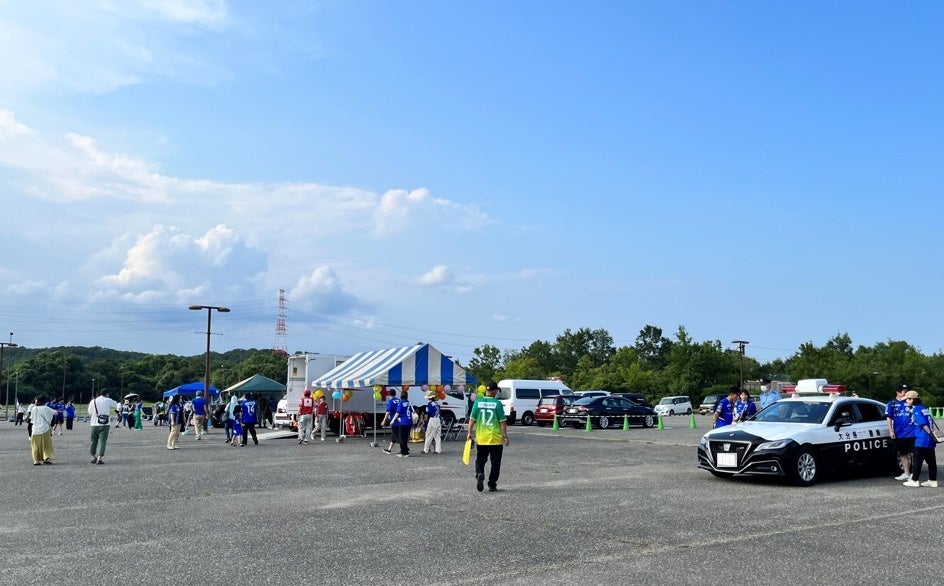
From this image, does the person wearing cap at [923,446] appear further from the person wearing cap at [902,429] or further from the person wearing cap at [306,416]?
the person wearing cap at [306,416]

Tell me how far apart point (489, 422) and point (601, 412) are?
851 inches

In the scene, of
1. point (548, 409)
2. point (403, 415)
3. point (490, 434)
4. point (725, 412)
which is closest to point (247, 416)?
point (403, 415)

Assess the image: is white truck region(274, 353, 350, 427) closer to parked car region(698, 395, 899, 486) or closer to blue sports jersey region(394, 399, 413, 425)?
blue sports jersey region(394, 399, 413, 425)

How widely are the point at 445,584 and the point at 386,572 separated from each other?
64 centimetres

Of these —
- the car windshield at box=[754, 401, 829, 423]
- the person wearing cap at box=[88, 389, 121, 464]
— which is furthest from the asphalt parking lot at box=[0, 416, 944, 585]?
the person wearing cap at box=[88, 389, 121, 464]

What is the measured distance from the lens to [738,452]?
1212 centimetres

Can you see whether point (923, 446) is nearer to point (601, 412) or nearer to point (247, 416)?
point (247, 416)

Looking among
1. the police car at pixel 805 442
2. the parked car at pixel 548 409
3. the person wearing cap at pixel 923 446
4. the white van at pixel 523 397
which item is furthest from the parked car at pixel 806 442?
the white van at pixel 523 397

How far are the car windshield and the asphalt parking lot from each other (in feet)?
3.67

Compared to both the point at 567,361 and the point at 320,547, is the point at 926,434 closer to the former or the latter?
the point at 320,547

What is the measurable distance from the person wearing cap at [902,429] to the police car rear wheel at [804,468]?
1479 mm

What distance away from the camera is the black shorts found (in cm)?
1227

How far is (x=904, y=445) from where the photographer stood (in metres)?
12.4

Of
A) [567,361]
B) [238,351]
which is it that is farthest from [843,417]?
[238,351]
